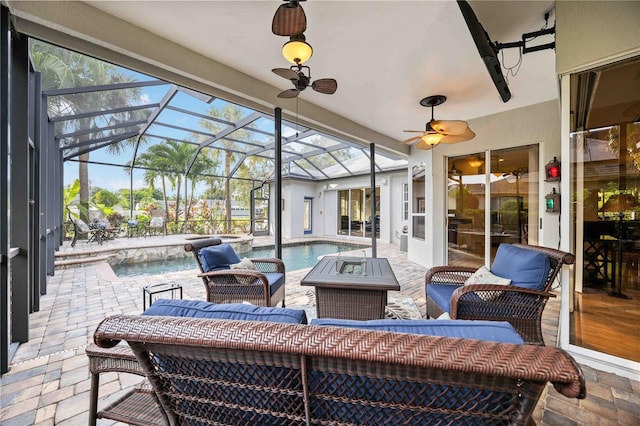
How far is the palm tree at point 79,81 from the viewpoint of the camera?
3.60m

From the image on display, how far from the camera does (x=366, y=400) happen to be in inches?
30.5

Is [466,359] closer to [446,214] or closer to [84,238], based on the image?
[446,214]

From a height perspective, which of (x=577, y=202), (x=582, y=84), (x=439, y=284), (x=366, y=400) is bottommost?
(x=439, y=284)

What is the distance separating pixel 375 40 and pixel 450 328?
2.87 meters

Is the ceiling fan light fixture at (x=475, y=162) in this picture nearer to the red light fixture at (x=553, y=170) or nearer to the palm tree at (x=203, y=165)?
the red light fixture at (x=553, y=170)

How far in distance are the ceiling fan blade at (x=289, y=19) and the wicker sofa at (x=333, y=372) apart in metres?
2.10

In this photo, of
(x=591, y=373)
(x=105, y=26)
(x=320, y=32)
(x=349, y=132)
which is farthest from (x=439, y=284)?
(x=105, y=26)

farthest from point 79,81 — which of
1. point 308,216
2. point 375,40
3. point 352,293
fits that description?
point 308,216

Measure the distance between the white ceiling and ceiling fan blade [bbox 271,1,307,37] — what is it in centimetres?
46

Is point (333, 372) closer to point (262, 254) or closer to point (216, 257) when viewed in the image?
point (216, 257)

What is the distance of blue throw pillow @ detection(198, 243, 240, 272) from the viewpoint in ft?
9.86

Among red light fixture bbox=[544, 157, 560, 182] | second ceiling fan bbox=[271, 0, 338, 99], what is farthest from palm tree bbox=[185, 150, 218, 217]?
red light fixture bbox=[544, 157, 560, 182]

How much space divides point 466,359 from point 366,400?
33cm

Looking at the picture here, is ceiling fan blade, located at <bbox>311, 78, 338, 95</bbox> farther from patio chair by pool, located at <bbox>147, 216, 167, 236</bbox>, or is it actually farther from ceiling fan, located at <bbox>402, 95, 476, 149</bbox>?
patio chair by pool, located at <bbox>147, 216, 167, 236</bbox>
